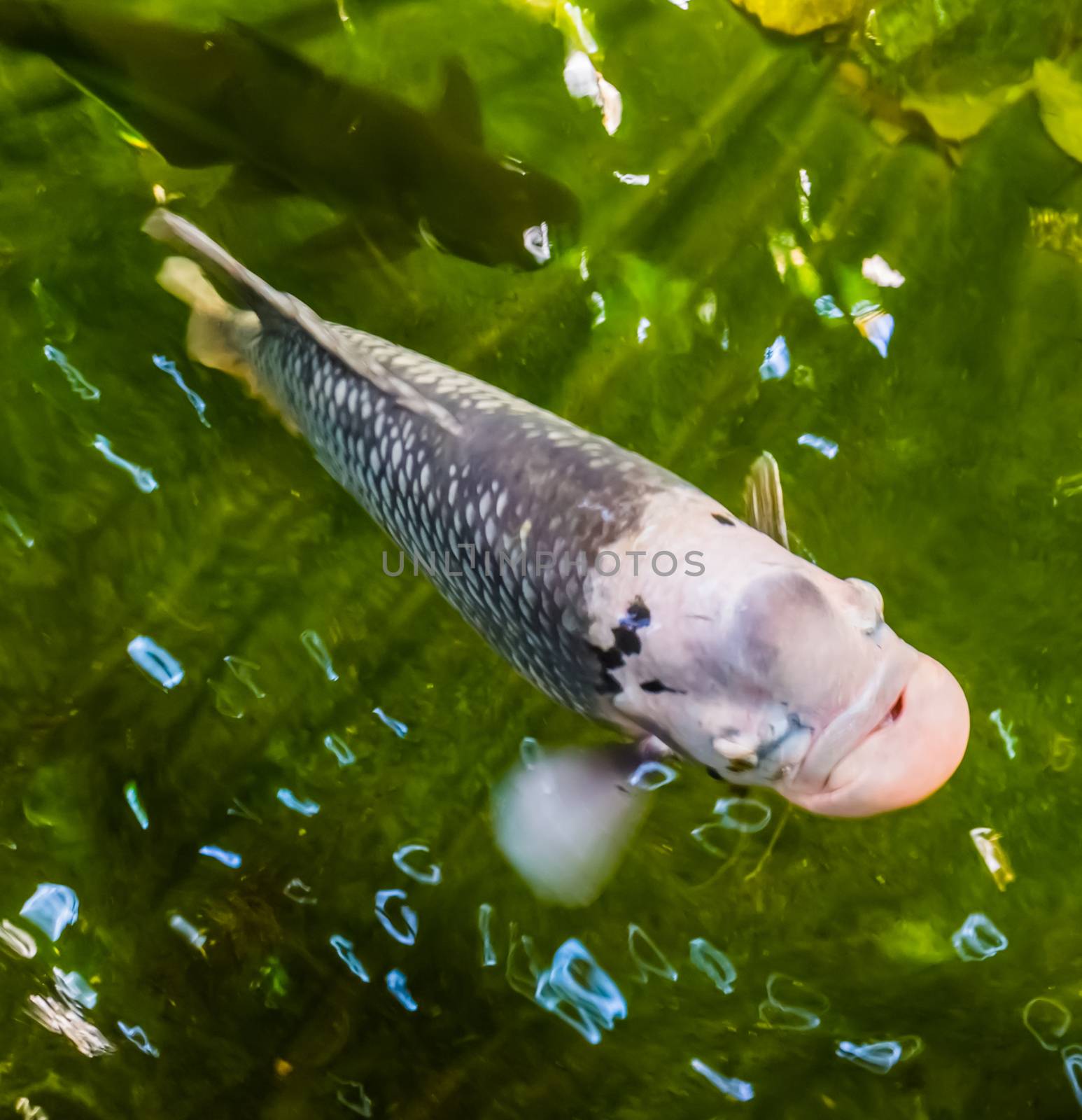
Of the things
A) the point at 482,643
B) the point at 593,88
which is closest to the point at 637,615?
the point at 482,643

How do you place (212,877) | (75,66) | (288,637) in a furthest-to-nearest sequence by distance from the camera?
(75,66)
(288,637)
(212,877)

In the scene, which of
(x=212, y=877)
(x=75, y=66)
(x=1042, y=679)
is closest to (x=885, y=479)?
(x=1042, y=679)

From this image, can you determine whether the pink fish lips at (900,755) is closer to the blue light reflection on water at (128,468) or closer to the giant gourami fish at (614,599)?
the giant gourami fish at (614,599)

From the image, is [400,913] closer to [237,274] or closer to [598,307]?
[237,274]

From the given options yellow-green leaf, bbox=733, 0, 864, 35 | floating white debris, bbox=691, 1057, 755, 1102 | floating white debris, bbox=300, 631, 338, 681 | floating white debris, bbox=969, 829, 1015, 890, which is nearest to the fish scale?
floating white debris, bbox=300, 631, 338, 681

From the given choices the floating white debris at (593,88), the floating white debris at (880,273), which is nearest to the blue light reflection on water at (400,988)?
the floating white debris at (880,273)

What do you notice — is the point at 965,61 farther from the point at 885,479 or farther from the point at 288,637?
the point at 288,637
